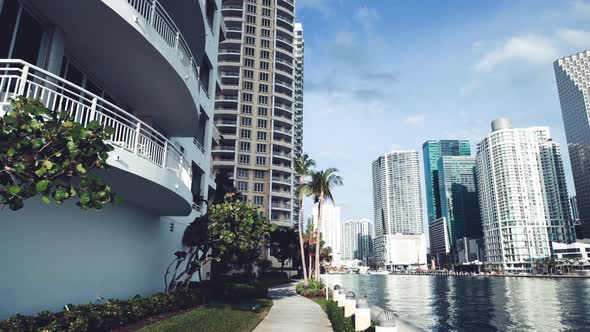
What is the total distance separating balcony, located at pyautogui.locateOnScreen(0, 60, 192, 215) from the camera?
27.5 feet

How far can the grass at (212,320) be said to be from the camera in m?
12.2

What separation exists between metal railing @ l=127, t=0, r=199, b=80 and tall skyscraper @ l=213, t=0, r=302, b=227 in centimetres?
6656

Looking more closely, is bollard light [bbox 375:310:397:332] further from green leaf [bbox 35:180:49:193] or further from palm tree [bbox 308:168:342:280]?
palm tree [bbox 308:168:342:280]

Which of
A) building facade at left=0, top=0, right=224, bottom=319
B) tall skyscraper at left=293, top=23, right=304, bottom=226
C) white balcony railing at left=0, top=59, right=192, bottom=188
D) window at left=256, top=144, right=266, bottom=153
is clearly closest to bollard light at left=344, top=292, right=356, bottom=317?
building facade at left=0, top=0, right=224, bottom=319

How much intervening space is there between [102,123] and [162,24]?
448cm

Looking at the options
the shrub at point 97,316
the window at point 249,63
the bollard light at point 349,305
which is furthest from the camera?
the window at point 249,63

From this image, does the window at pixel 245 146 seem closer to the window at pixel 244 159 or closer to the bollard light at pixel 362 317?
the window at pixel 244 159

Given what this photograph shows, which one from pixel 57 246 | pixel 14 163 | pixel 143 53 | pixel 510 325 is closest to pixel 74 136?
pixel 14 163

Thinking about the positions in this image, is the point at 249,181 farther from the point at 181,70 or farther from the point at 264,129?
the point at 181,70

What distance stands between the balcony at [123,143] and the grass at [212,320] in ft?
14.1

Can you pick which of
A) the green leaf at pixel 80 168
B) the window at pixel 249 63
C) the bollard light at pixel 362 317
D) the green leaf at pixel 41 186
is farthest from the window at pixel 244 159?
the green leaf at pixel 41 186

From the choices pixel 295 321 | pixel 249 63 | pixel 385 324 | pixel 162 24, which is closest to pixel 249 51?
pixel 249 63

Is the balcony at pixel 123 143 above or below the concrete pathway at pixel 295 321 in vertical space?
above

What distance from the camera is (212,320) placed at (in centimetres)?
1487
